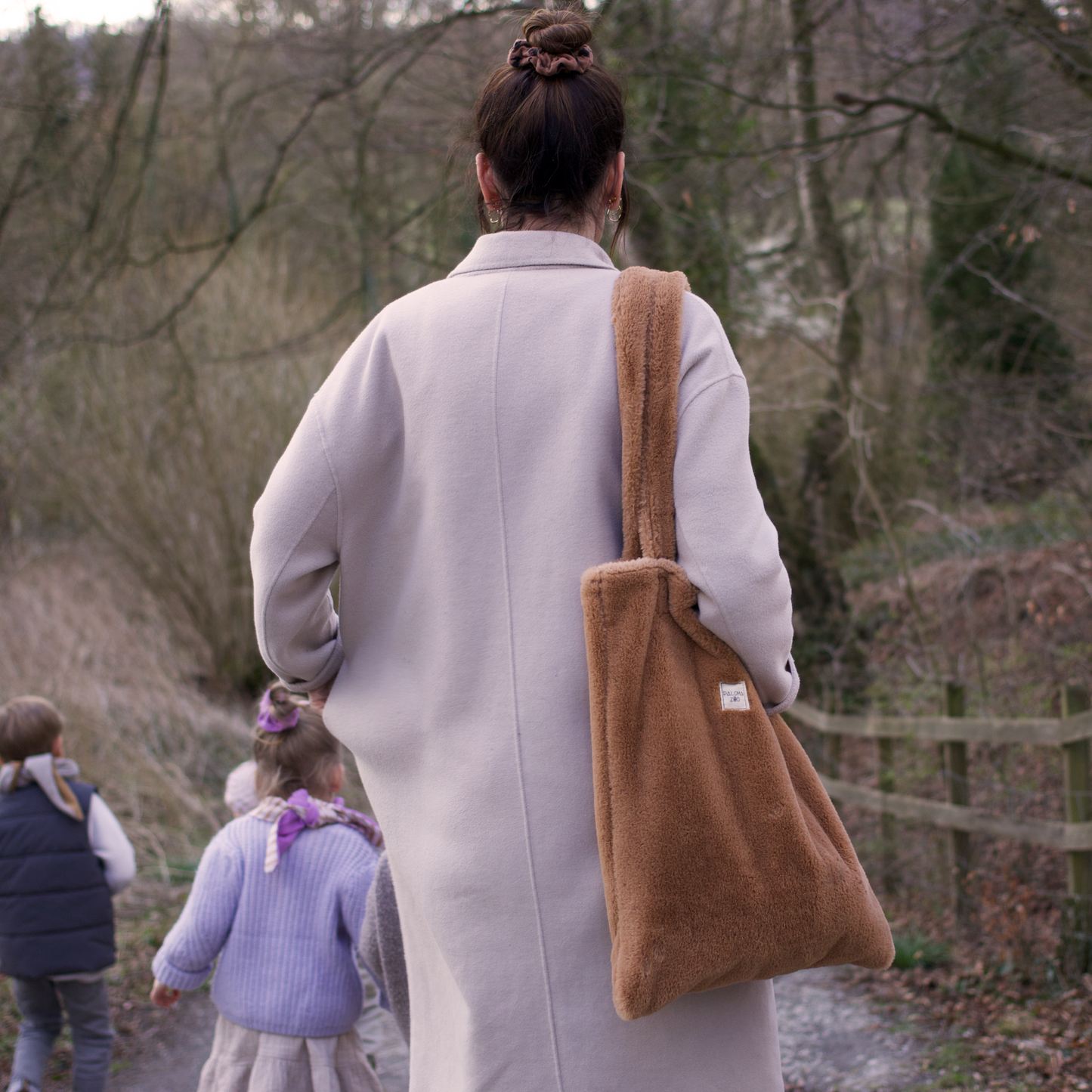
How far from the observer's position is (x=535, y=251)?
1505 mm

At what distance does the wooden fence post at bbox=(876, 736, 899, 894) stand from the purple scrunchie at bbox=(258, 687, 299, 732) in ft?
10.6

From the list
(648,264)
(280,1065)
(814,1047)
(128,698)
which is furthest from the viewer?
(128,698)

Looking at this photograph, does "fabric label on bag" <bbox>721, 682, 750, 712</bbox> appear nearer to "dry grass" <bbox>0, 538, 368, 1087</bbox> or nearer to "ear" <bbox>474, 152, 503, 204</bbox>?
"ear" <bbox>474, 152, 503, 204</bbox>

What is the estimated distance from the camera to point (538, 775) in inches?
54.0

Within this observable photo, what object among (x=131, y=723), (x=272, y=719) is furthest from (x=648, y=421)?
(x=131, y=723)

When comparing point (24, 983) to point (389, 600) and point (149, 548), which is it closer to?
point (389, 600)

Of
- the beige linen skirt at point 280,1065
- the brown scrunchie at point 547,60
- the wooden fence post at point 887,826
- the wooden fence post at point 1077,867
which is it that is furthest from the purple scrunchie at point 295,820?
the wooden fence post at point 887,826

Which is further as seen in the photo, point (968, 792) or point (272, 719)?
point (968, 792)

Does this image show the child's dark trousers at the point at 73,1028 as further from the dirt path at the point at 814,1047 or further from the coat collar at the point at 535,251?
the coat collar at the point at 535,251

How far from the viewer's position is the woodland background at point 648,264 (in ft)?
17.0

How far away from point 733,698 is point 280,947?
1383 millimetres

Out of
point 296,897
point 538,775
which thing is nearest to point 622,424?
point 538,775

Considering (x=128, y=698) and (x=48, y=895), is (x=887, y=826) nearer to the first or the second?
(x=48, y=895)

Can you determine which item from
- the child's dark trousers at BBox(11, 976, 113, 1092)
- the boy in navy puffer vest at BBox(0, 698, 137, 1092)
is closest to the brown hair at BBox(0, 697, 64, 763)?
the boy in navy puffer vest at BBox(0, 698, 137, 1092)
